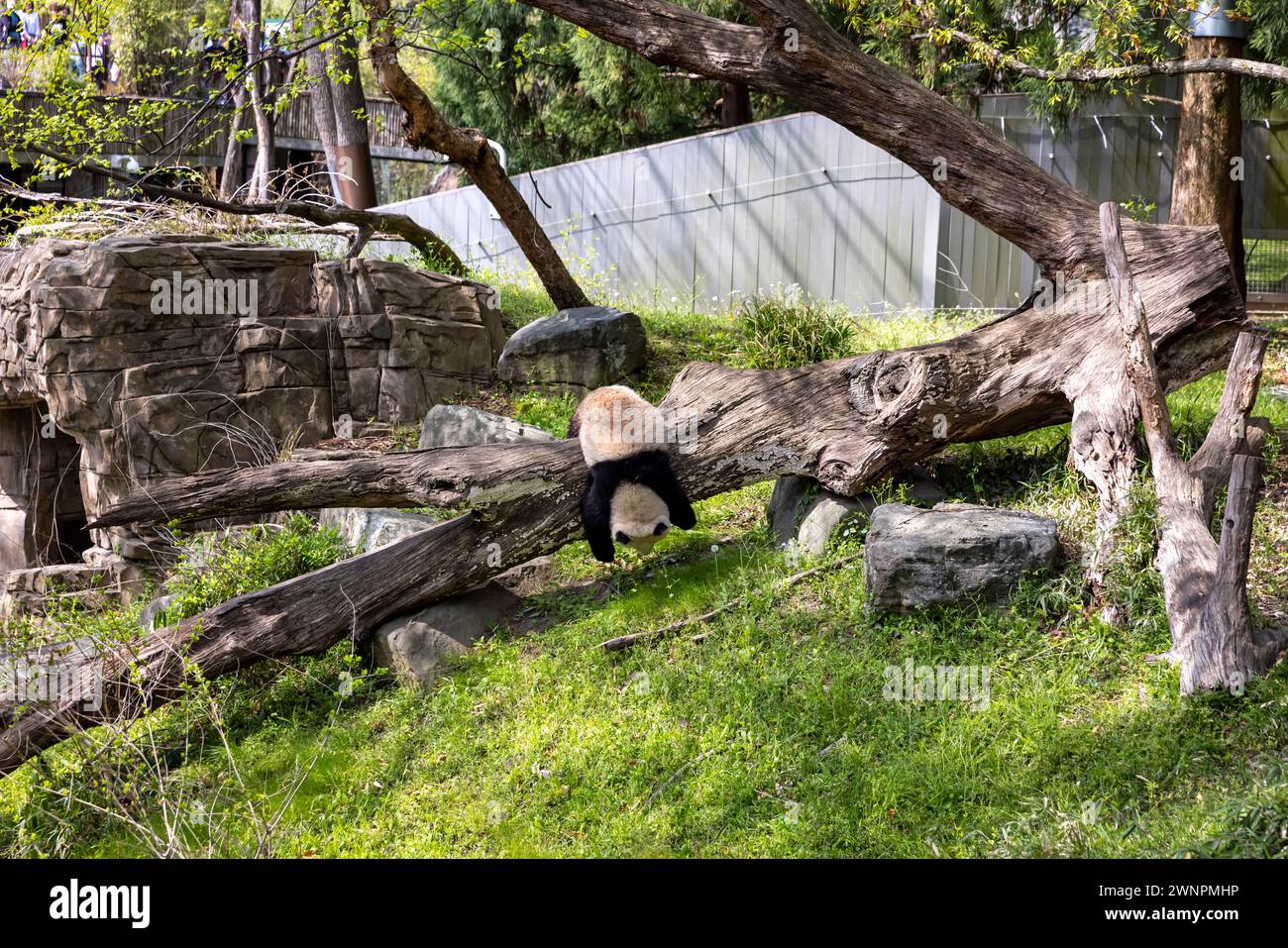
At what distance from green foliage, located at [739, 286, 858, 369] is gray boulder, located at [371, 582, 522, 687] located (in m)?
3.78

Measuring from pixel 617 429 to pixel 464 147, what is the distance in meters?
4.90

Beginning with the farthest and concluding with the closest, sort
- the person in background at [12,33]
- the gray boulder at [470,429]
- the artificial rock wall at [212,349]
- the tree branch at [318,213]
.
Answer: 1. the person in background at [12,33]
2. the tree branch at [318,213]
3. the artificial rock wall at [212,349]
4. the gray boulder at [470,429]

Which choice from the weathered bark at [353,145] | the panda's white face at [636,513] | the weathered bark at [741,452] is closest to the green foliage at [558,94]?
the weathered bark at [353,145]

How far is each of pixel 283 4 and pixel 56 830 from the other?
25.5 metres

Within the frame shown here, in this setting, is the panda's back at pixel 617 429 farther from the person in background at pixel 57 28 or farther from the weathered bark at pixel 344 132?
the weathered bark at pixel 344 132

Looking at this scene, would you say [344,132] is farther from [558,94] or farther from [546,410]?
[546,410]

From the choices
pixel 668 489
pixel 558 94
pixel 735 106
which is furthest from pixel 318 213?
pixel 558 94

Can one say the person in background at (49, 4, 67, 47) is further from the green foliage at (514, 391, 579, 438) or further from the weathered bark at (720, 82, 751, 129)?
the weathered bark at (720, 82, 751, 129)

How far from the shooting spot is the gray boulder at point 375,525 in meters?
8.15

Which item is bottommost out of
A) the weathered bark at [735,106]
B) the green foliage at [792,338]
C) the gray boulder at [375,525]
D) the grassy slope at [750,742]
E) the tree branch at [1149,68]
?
the grassy slope at [750,742]

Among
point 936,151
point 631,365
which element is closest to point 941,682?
point 936,151

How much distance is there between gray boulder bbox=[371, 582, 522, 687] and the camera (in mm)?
7160

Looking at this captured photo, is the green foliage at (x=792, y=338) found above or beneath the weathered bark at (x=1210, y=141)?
beneath

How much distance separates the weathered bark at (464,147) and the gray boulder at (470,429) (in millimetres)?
2722
